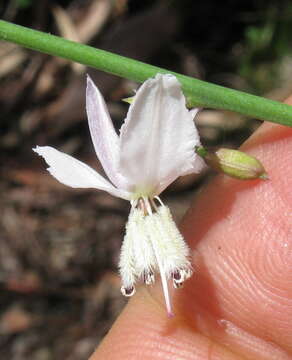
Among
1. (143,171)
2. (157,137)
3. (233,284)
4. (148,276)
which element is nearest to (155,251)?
(148,276)

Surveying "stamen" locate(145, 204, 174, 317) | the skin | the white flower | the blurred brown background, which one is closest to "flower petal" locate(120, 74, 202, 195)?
the white flower

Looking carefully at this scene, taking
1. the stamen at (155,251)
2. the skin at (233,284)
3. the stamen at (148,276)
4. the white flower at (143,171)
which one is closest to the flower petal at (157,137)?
the white flower at (143,171)

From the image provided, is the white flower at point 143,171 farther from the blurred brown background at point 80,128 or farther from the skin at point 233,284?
the blurred brown background at point 80,128

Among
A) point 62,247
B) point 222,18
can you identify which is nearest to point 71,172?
point 62,247

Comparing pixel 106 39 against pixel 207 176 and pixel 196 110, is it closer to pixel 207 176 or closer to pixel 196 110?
pixel 207 176

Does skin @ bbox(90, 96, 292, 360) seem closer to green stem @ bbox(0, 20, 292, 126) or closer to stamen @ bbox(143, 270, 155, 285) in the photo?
green stem @ bbox(0, 20, 292, 126)

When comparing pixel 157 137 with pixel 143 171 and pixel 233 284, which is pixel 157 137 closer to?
pixel 143 171
